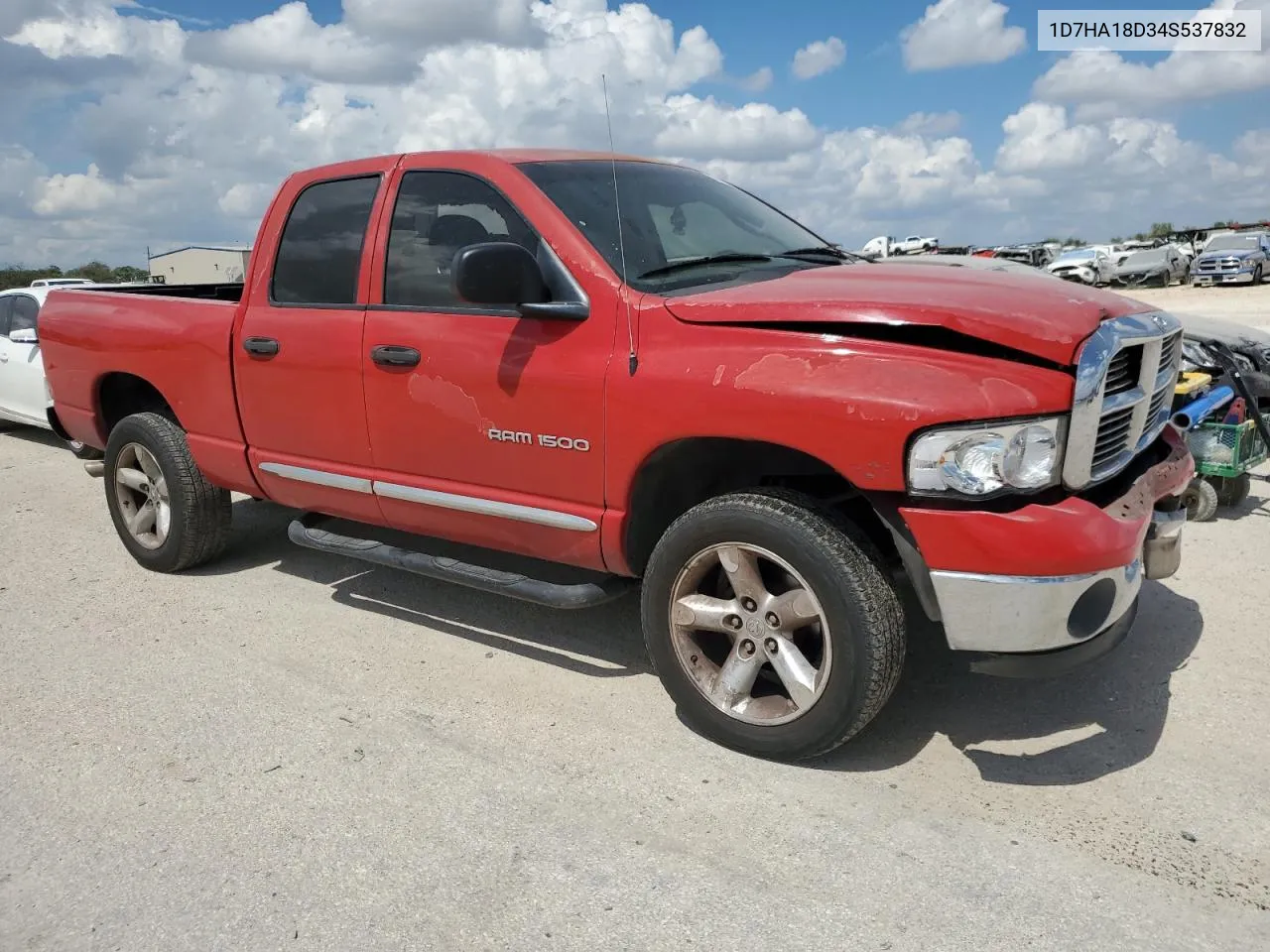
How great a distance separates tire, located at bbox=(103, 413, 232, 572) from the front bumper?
3.89m

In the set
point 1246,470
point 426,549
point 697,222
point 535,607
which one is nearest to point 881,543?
point 697,222

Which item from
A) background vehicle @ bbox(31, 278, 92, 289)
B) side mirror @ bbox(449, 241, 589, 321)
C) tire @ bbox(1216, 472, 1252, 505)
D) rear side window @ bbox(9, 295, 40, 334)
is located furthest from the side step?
rear side window @ bbox(9, 295, 40, 334)

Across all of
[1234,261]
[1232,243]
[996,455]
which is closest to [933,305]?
[996,455]

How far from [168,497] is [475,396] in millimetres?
2459

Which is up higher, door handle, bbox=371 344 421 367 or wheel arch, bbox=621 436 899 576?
door handle, bbox=371 344 421 367

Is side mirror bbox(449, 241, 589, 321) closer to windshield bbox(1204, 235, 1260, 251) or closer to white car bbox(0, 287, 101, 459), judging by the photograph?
white car bbox(0, 287, 101, 459)

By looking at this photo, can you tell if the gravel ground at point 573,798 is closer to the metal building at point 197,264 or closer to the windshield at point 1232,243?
the metal building at point 197,264

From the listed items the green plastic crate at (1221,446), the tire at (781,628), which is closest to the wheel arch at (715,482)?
the tire at (781,628)

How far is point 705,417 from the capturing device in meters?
3.27

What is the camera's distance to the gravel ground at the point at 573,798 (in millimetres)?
2637

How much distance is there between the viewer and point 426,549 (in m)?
5.61

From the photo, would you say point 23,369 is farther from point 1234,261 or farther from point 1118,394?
point 1234,261

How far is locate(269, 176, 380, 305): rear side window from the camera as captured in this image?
14.4 ft

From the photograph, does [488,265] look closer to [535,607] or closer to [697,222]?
[697,222]
